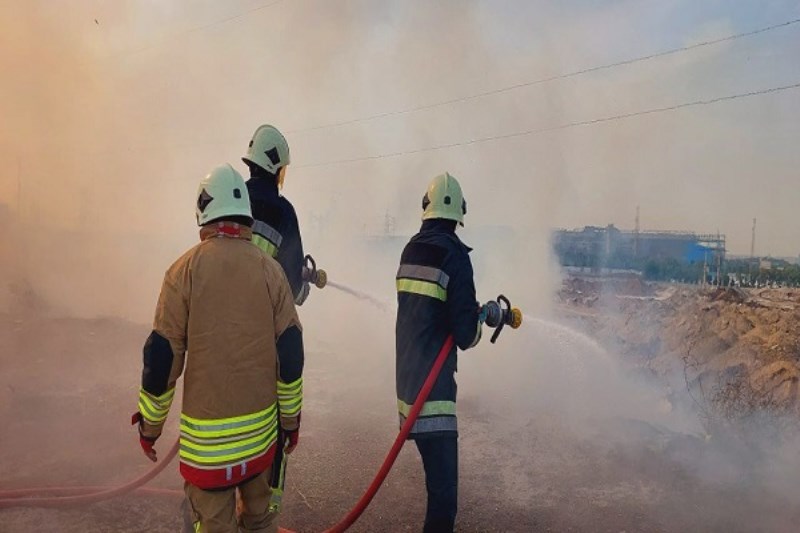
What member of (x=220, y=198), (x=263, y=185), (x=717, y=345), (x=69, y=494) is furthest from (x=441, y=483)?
(x=717, y=345)

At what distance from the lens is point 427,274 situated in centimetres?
280

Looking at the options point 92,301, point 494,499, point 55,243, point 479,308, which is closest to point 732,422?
point 494,499

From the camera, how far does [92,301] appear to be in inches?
488

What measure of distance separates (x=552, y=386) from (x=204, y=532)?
18.1ft

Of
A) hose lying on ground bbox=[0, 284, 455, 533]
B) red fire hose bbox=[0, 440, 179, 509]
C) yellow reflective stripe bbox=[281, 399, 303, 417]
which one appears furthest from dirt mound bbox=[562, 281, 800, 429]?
red fire hose bbox=[0, 440, 179, 509]

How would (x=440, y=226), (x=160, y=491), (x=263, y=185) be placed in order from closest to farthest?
(x=440, y=226), (x=263, y=185), (x=160, y=491)

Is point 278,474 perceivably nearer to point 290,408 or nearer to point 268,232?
point 290,408

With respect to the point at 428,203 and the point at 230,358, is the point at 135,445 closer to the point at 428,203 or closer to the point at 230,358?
the point at 230,358

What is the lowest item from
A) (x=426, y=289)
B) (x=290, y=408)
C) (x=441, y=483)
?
(x=441, y=483)

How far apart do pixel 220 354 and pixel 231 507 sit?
2.10 ft

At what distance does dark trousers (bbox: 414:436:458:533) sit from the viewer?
8.80 feet

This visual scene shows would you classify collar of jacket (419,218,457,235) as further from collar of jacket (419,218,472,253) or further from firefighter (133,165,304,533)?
firefighter (133,165,304,533)

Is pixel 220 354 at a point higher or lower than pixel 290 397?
higher

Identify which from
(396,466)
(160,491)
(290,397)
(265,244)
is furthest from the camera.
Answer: (396,466)
